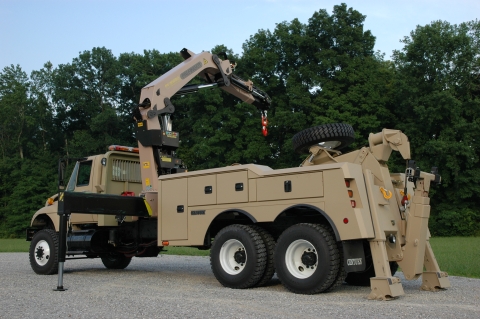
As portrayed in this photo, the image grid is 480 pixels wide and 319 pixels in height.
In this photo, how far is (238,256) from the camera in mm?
10094

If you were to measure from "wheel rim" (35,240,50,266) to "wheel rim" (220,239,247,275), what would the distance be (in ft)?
17.8

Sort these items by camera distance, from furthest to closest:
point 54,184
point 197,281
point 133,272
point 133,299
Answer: point 54,184, point 133,272, point 197,281, point 133,299

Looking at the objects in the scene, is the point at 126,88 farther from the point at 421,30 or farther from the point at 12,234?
the point at 421,30

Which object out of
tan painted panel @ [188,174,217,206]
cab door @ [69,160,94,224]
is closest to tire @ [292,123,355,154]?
tan painted panel @ [188,174,217,206]

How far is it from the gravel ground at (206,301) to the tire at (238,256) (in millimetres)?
220

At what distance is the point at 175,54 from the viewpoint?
176 ft

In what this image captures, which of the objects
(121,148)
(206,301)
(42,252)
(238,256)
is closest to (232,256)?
(238,256)

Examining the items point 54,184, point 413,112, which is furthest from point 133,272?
point 54,184

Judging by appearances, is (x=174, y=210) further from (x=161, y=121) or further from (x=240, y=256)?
(x=161, y=121)

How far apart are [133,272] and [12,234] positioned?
4330 centimetres

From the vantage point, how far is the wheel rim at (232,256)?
10.0 m

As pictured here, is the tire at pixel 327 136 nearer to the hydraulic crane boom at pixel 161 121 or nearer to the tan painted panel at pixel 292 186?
the tan painted panel at pixel 292 186

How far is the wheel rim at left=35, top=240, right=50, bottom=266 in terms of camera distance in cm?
1346

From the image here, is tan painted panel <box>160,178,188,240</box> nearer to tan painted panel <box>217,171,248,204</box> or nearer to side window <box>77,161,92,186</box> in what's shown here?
tan painted panel <box>217,171,248,204</box>
